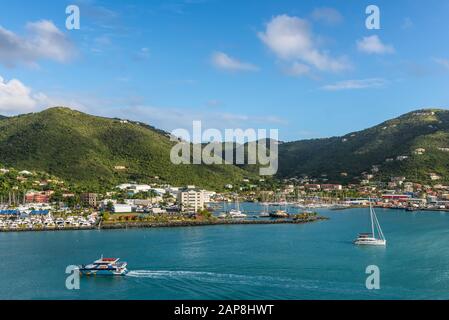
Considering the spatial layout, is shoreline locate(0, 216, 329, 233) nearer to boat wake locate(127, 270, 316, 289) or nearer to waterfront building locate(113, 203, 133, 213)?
waterfront building locate(113, 203, 133, 213)

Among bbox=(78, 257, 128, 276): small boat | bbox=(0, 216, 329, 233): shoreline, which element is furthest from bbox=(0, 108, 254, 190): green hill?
bbox=(78, 257, 128, 276): small boat

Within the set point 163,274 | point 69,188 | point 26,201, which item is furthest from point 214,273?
point 69,188

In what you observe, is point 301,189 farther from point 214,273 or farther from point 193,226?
point 214,273

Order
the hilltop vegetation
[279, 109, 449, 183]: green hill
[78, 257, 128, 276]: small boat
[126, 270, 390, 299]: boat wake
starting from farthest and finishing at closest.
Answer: [279, 109, 449, 183]: green hill < the hilltop vegetation < [78, 257, 128, 276]: small boat < [126, 270, 390, 299]: boat wake

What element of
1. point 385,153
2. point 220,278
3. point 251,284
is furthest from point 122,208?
point 385,153

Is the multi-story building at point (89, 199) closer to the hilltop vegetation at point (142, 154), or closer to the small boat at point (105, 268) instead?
the hilltop vegetation at point (142, 154)

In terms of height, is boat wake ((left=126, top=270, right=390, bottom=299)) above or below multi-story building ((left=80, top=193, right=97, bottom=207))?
below
